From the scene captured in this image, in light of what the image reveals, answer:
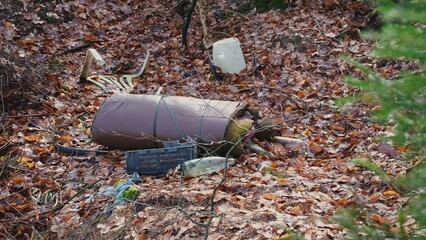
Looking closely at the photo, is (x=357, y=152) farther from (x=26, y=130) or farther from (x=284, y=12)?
(x=284, y=12)

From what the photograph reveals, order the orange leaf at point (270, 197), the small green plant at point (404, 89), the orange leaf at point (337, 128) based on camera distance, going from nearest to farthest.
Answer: the small green plant at point (404, 89), the orange leaf at point (270, 197), the orange leaf at point (337, 128)

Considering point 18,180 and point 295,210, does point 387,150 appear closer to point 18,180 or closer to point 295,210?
point 295,210

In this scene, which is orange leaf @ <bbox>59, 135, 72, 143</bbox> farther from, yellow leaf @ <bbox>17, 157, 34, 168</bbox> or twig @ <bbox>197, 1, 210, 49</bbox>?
twig @ <bbox>197, 1, 210, 49</bbox>

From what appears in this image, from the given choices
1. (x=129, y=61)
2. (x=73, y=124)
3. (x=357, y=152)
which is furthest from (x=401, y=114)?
(x=129, y=61)

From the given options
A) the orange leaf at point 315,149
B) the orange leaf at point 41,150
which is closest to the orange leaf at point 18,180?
the orange leaf at point 41,150

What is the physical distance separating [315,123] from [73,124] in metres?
2.95

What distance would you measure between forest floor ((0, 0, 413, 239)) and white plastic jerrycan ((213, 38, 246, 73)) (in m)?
0.17

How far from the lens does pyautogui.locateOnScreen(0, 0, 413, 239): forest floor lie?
4.71m

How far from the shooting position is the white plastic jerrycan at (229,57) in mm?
8773

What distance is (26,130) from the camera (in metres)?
7.13

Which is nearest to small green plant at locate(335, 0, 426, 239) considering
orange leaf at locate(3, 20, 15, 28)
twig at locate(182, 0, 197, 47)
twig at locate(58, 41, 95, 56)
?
twig at locate(182, 0, 197, 47)

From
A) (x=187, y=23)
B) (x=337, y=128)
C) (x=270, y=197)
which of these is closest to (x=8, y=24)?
(x=187, y=23)

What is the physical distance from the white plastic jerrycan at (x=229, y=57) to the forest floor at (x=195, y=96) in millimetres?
172

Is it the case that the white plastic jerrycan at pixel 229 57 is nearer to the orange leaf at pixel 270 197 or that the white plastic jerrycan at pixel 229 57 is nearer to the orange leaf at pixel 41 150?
the orange leaf at pixel 41 150
